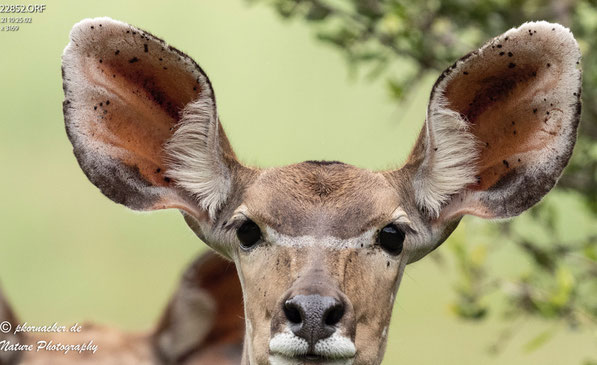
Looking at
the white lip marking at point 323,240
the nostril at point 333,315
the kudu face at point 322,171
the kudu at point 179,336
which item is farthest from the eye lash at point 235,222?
the kudu at point 179,336

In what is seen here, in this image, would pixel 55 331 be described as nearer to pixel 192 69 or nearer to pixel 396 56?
pixel 396 56

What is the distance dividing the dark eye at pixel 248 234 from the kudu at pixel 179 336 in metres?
2.17

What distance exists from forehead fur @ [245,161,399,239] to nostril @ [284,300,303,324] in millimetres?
393

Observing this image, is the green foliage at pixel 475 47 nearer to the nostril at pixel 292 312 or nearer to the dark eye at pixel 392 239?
the dark eye at pixel 392 239

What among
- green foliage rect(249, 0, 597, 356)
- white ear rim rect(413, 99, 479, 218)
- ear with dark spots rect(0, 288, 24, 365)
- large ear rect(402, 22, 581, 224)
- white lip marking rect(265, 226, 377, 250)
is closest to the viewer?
white lip marking rect(265, 226, 377, 250)

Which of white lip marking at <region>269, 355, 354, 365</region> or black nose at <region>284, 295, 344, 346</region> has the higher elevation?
black nose at <region>284, 295, 344, 346</region>

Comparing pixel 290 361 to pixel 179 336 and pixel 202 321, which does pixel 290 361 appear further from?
pixel 179 336

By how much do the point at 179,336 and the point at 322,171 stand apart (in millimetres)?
3190

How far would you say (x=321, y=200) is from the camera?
4.99 meters

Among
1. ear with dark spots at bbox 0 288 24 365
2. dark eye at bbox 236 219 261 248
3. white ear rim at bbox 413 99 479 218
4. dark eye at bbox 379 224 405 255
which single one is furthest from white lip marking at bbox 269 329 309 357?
ear with dark spots at bbox 0 288 24 365

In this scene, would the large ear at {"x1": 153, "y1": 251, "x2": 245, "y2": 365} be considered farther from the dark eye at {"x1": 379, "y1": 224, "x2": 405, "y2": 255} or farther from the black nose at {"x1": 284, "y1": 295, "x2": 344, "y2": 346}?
the black nose at {"x1": 284, "y1": 295, "x2": 344, "y2": 346}

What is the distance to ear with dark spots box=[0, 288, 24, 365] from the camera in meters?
7.48

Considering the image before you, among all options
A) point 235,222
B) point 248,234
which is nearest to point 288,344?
point 248,234

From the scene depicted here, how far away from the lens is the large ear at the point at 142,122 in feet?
16.5
